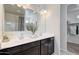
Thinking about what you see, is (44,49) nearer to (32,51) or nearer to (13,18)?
(32,51)

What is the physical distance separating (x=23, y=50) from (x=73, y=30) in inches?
28.0

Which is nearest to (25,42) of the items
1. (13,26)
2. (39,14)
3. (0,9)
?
(13,26)

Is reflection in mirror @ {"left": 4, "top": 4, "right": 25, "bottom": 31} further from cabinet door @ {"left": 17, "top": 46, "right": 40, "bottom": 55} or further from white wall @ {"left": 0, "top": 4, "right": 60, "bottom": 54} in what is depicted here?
cabinet door @ {"left": 17, "top": 46, "right": 40, "bottom": 55}

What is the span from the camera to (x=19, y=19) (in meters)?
1.50

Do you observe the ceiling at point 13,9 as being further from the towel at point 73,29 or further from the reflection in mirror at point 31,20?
the towel at point 73,29

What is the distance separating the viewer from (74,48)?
1.49m

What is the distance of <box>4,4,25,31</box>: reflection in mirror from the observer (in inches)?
56.9

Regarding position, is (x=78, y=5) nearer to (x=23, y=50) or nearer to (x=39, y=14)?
(x=39, y=14)

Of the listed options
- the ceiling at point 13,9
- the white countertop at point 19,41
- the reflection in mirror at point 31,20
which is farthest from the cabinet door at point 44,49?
the ceiling at point 13,9

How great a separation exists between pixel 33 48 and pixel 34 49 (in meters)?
0.03

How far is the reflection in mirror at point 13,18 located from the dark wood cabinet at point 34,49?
0.83 ft

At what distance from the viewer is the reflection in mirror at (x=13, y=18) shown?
1.44 m

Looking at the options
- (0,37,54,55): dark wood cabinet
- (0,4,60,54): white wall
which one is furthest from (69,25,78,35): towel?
(0,37,54,55): dark wood cabinet

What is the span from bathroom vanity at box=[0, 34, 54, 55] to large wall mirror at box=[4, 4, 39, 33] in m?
0.20
